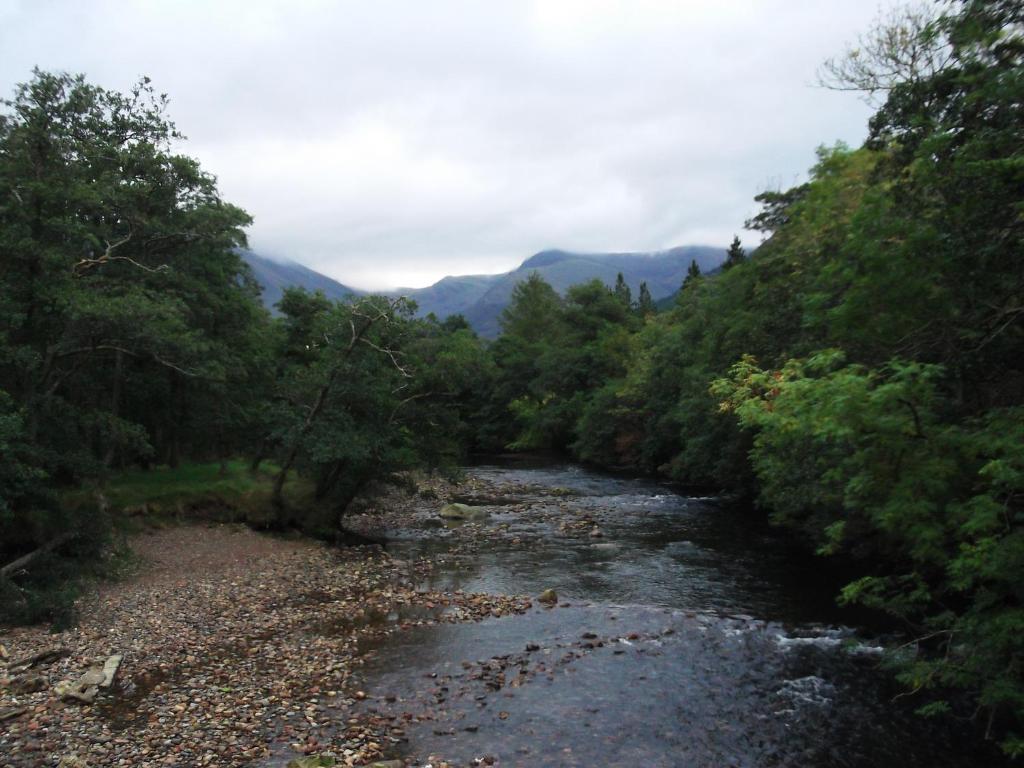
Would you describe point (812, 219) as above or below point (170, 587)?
above

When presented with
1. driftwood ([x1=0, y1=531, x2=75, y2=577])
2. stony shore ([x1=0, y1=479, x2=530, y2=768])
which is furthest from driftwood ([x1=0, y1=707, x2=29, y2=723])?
driftwood ([x1=0, y1=531, x2=75, y2=577])

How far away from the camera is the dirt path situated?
980 cm

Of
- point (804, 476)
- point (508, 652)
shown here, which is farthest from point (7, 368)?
point (804, 476)

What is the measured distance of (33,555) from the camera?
1590cm

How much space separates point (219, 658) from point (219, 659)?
0.20 ft

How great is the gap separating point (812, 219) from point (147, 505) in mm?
24430

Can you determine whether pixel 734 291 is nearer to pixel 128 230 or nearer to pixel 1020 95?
pixel 1020 95

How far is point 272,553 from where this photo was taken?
22.5 metres

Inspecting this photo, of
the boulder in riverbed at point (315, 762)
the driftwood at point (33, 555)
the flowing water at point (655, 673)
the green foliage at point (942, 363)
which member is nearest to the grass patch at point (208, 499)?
the driftwood at point (33, 555)

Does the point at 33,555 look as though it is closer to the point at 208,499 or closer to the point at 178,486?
the point at 208,499

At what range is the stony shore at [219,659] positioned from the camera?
9.78m

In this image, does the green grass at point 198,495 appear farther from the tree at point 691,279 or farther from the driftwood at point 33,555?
the tree at point 691,279

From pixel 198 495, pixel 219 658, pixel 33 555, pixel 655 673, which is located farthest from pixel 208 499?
pixel 655 673

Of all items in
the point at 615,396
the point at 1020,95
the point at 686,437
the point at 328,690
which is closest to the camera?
the point at 1020,95
